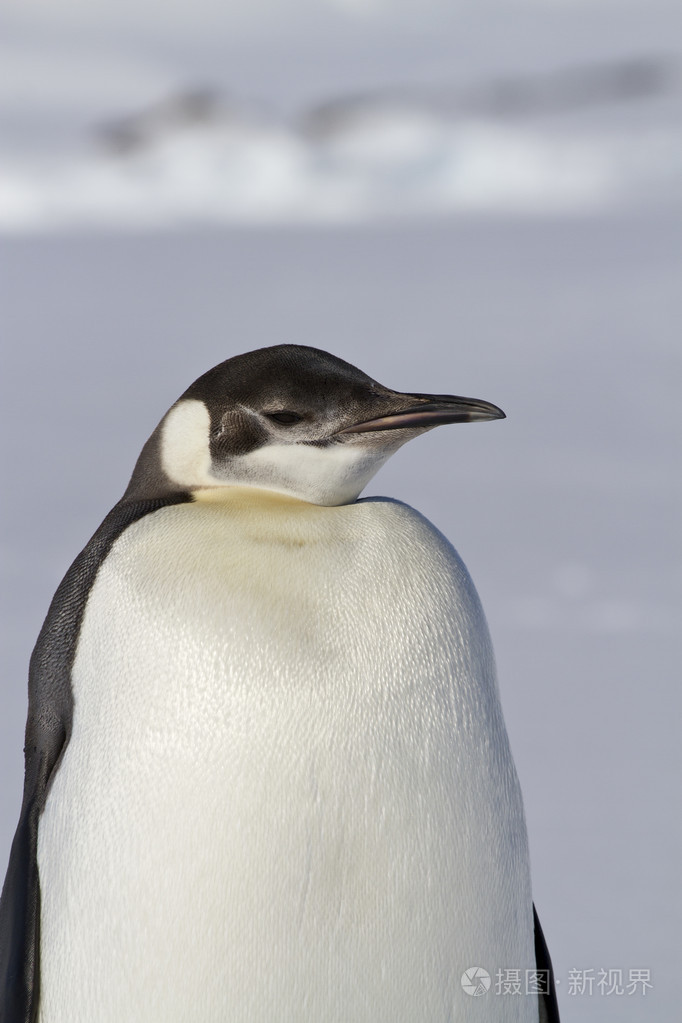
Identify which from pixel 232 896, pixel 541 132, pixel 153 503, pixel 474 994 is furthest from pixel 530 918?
pixel 541 132

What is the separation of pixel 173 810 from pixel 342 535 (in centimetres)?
28

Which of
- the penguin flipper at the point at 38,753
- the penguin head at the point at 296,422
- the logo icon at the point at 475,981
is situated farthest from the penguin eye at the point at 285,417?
the logo icon at the point at 475,981

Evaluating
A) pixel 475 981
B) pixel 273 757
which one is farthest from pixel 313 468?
pixel 475 981

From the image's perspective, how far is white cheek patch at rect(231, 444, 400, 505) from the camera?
105 cm

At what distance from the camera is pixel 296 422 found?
3.42 feet

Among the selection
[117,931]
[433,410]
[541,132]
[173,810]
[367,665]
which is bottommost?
[117,931]

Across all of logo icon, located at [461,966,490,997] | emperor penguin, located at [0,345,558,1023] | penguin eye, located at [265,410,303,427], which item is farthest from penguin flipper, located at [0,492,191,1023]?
logo icon, located at [461,966,490,997]

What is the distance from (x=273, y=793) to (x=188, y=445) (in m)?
0.34

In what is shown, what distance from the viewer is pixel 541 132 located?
763cm

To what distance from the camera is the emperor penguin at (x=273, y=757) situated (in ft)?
3.18

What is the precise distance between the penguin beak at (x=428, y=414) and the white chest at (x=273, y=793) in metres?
0.10

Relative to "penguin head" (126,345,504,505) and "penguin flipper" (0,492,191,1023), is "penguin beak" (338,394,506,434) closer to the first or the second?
"penguin head" (126,345,504,505)

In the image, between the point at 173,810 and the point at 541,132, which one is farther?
the point at 541,132

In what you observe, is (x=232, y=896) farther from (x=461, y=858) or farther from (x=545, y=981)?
(x=545, y=981)
